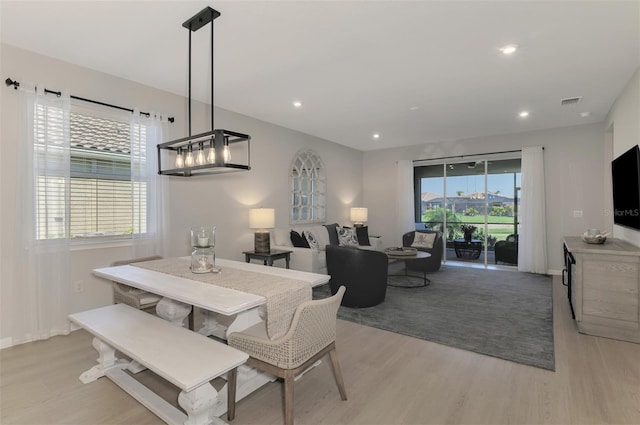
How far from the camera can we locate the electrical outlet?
3.25 metres

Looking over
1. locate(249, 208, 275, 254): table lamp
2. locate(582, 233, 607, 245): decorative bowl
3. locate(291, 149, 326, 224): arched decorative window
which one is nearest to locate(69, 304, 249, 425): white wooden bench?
locate(249, 208, 275, 254): table lamp

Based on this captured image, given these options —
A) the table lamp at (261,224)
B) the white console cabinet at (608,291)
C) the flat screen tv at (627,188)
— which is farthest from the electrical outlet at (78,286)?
the flat screen tv at (627,188)

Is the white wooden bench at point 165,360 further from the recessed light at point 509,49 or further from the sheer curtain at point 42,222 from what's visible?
the recessed light at point 509,49

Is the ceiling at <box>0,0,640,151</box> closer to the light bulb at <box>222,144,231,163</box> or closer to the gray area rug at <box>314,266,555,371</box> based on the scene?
the light bulb at <box>222,144,231,163</box>

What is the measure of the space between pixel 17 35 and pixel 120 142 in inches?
46.6

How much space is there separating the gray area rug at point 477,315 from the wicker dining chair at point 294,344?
1.57 meters

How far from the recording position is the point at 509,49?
285 cm

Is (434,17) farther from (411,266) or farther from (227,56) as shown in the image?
(411,266)

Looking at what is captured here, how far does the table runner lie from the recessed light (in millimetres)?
2675

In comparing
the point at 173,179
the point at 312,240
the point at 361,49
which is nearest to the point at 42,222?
the point at 173,179

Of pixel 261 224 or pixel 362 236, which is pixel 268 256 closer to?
pixel 261 224

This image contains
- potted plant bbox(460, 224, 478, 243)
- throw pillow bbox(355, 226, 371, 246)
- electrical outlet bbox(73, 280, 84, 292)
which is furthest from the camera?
potted plant bbox(460, 224, 478, 243)

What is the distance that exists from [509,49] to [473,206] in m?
4.39

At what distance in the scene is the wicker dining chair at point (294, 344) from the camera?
5.74 ft
